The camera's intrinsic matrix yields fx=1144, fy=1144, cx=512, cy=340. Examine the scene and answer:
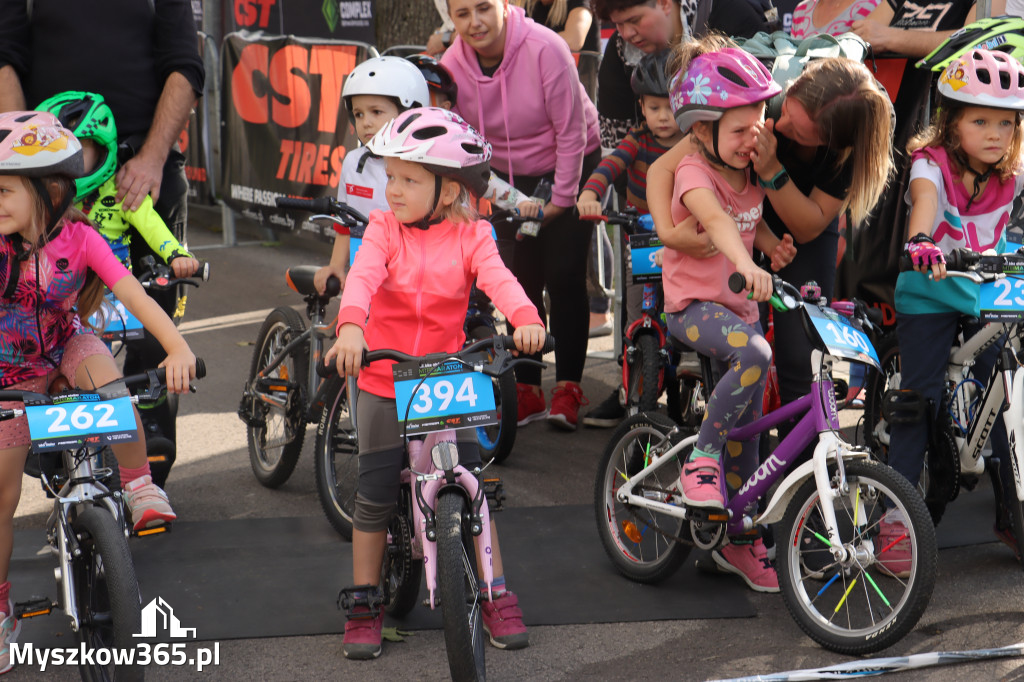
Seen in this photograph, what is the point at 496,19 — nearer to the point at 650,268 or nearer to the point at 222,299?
the point at 650,268

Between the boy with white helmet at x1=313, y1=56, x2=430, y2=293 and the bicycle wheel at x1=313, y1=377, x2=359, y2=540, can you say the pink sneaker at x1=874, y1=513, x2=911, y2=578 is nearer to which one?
the bicycle wheel at x1=313, y1=377, x2=359, y2=540

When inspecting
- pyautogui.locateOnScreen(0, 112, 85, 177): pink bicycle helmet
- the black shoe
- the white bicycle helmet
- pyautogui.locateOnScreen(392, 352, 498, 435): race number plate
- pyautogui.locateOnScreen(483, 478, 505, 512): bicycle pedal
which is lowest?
the black shoe

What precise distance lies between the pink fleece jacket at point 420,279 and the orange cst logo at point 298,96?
646cm

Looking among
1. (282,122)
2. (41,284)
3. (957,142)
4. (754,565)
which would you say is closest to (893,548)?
(754,565)

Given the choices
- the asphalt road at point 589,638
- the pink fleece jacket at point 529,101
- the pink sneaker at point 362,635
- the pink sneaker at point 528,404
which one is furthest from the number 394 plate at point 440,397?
the pink sneaker at point 528,404

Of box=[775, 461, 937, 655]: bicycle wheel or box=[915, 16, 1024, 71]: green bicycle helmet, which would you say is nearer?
box=[775, 461, 937, 655]: bicycle wheel

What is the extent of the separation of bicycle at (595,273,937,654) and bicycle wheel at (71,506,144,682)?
1.99 meters

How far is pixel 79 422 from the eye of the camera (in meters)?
3.64

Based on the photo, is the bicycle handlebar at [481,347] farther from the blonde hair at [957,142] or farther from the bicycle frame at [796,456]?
the blonde hair at [957,142]

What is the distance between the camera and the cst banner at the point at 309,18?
36.7ft

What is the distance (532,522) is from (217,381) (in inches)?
128

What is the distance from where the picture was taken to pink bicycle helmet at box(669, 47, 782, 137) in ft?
13.4

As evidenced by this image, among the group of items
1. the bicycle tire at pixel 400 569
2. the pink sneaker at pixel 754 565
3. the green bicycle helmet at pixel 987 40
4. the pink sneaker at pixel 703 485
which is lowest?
the pink sneaker at pixel 754 565

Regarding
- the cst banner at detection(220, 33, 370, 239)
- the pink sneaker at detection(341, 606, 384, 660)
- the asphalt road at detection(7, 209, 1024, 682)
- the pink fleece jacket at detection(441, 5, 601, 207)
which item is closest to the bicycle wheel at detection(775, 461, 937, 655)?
the asphalt road at detection(7, 209, 1024, 682)
